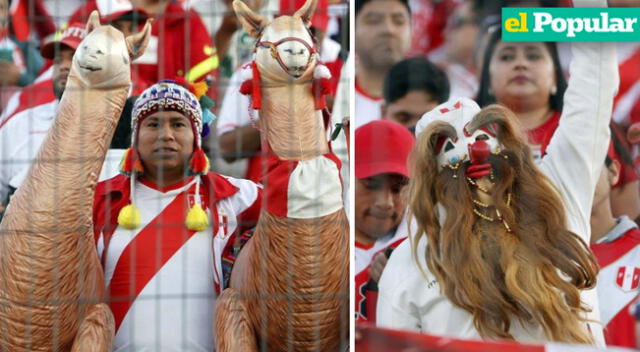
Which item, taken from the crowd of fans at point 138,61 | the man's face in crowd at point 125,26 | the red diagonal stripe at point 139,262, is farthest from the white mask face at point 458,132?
the man's face in crowd at point 125,26

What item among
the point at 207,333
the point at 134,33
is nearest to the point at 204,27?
the point at 134,33

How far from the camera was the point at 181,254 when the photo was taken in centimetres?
404

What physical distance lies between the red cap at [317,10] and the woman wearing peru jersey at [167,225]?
43cm

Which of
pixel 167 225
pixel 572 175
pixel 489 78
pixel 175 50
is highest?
pixel 175 50

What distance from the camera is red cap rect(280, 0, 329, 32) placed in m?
4.01

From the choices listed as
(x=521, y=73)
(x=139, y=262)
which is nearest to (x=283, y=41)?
(x=521, y=73)

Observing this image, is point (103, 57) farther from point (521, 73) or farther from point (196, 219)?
point (521, 73)

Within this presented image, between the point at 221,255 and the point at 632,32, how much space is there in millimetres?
1616

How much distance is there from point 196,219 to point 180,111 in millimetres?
389

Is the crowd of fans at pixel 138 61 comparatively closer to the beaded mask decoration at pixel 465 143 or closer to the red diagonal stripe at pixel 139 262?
the red diagonal stripe at pixel 139 262

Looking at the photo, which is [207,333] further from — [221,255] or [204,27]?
[204,27]

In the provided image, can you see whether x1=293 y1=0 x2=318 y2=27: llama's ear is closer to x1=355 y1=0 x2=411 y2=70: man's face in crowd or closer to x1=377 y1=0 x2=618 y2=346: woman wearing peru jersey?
x1=355 y1=0 x2=411 y2=70: man's face in crowd

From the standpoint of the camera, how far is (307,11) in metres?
3.99

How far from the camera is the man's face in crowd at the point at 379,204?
153 inches
